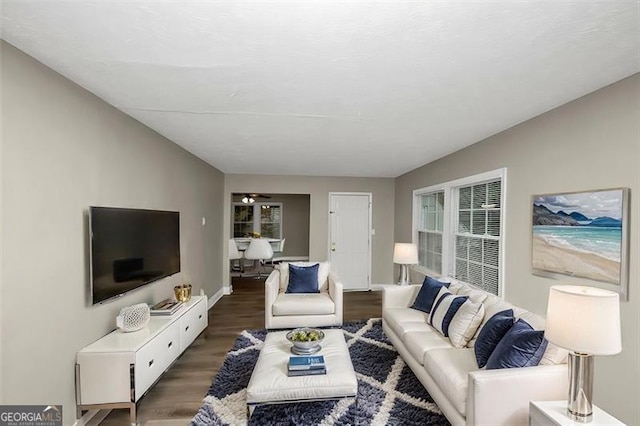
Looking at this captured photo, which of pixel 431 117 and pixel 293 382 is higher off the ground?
pixel 431 117

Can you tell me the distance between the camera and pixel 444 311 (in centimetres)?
281

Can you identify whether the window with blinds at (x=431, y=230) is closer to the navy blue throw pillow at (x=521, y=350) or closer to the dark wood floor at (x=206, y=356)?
the dark wood floor at (x=206, y=356)

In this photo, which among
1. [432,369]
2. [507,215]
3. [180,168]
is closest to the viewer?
[432,369]

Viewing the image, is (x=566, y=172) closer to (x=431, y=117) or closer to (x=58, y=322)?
(x=431, y=117)

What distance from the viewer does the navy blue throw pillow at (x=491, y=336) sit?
2.09 meters

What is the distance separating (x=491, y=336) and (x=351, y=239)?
426 centimetres

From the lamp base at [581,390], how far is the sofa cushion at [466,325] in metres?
0.91

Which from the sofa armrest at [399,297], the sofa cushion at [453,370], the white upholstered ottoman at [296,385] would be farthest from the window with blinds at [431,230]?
the white upholstered ottoman at [296,385]

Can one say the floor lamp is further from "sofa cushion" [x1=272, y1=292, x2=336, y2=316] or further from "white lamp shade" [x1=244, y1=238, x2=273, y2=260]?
"sofa cushion" [x1=272, y1=292, x2=336, y2=316]

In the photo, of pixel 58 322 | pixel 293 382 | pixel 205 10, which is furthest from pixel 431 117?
pixel 58 322

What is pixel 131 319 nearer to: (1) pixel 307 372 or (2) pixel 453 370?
(1) pixel 307 372

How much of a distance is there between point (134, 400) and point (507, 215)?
11.8 ft

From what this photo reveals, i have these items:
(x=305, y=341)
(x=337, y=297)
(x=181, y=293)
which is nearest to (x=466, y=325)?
(x=305, y=341)

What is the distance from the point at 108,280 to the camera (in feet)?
7.57
